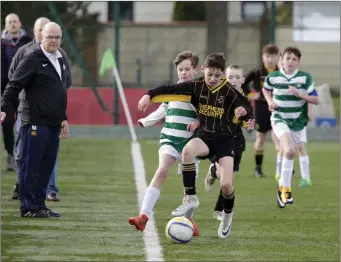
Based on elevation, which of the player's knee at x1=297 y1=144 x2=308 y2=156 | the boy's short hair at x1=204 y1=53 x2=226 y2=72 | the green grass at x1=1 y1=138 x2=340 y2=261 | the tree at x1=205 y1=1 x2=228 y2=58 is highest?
the tree at x1=205 y1=1 x2=228 y2=58

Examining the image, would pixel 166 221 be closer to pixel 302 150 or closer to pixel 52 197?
pixel 52 197

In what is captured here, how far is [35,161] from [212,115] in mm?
1999

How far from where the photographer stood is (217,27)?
2712 cm

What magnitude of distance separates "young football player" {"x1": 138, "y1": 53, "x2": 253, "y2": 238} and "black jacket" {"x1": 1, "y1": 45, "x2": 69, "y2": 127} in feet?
4.19

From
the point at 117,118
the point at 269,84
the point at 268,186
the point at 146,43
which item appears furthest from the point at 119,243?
the point at 146,43

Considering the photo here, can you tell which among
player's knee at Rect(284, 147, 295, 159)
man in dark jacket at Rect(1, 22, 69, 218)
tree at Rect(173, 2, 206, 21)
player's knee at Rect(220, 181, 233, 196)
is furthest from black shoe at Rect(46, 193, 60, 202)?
tree at Rect(173, 2, 206, 21)

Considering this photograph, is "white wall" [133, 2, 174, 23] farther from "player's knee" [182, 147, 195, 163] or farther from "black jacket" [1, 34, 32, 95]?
"player's knee" [182, 147, 195, 163]

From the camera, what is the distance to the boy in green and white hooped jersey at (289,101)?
12547 mm

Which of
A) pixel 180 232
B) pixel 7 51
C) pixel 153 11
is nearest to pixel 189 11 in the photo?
pixel 153 11

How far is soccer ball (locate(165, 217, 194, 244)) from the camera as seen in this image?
9.09m

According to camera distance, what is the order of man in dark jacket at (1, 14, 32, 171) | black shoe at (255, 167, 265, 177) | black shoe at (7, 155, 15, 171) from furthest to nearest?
black shoe at (255, 167, 265, 177)
black shoe at (7, 155, 15, 171)
man in dark jacket at (1, 14, 32, 171)

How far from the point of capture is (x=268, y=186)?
14.4 m

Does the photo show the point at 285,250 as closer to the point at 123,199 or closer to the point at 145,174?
the point at 123,199

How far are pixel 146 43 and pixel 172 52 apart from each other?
79cm
